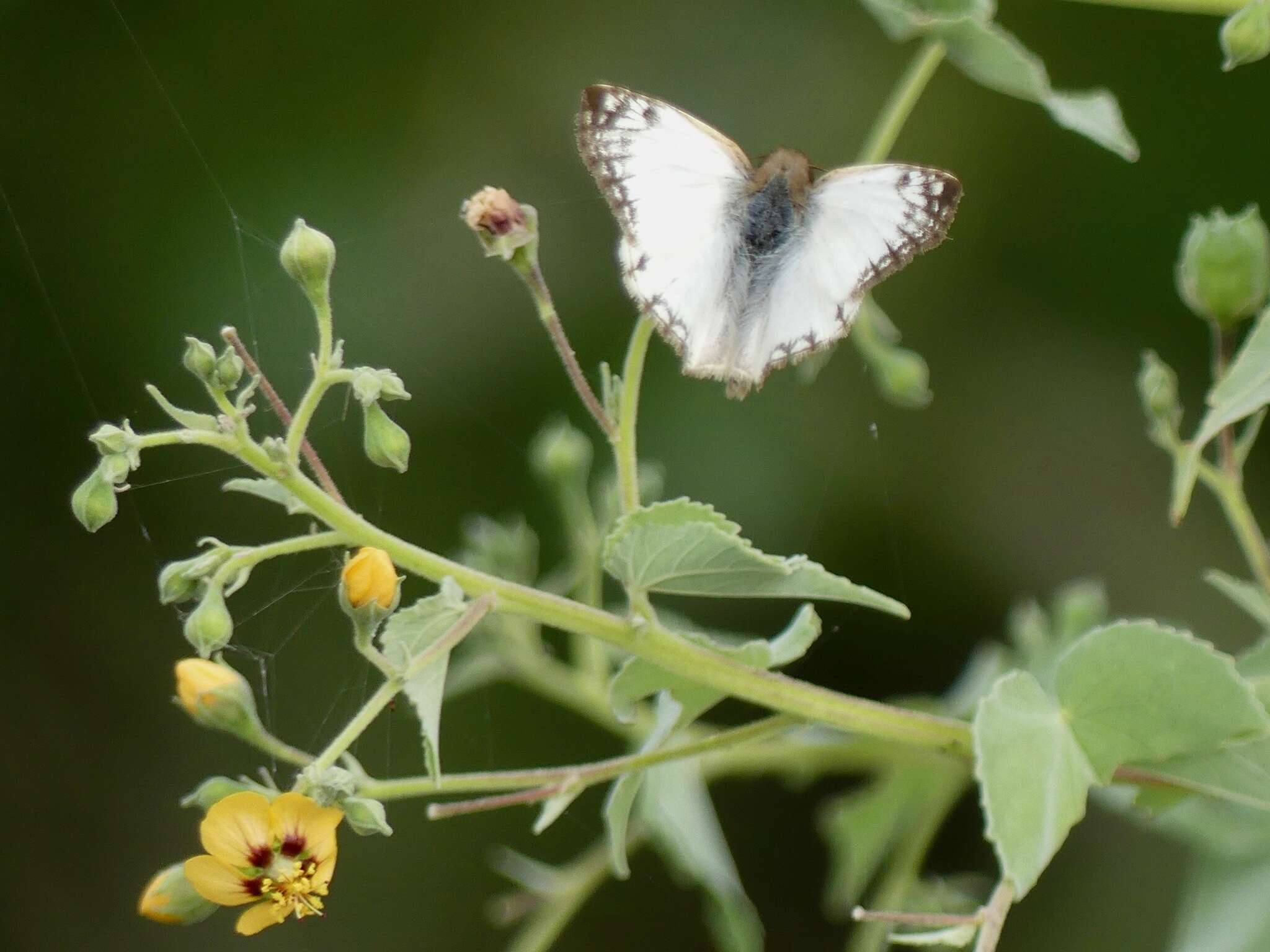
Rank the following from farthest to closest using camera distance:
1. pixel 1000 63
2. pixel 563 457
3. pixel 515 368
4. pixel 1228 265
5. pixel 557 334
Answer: pixel 515 368
pixel 563 457
pixel 1228 265
pixel 1000 63
pixel 557 334

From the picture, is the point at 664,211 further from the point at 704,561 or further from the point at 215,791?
the point at 215,791

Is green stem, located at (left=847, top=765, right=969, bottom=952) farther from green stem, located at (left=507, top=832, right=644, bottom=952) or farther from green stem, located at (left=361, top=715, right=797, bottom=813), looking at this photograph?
green stem, located at (left=361, top=715, right=797, bottom=813)

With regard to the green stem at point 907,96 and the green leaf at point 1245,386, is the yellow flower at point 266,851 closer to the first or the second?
the green leaf at point 1245,386

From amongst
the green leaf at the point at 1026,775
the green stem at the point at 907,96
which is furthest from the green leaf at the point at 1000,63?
the green leaf at the point at 1026,775

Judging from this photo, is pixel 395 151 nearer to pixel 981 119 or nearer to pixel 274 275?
pixel 274 275

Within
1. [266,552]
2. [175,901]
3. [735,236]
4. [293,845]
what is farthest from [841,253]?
[175,901]

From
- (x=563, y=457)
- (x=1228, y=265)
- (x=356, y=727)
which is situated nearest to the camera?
(x=356, y=727)
